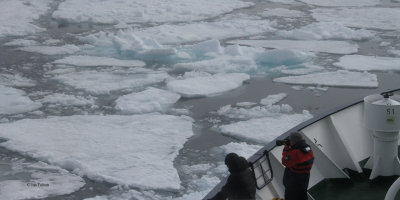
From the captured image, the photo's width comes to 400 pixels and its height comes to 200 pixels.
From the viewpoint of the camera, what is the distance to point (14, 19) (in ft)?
51.1

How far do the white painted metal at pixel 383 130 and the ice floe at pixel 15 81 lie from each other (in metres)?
6.90

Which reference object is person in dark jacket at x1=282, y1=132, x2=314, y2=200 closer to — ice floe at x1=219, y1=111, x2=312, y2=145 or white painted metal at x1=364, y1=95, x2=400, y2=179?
white painted metal at x1=364, y1=95, x2=400, y2=179

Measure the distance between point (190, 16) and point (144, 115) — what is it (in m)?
9.09

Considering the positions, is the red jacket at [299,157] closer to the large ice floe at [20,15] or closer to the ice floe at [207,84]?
the ice floe at [207,84]

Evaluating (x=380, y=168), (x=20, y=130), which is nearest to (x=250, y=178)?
(x=380, y=168)

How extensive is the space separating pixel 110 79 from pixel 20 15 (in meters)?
7.68

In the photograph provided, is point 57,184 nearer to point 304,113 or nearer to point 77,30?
point 304,113

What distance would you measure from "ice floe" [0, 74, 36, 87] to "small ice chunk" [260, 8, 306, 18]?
876cm

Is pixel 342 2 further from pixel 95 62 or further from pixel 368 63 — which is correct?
pixel 95 62

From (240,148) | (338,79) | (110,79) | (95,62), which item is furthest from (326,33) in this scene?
(240,148)

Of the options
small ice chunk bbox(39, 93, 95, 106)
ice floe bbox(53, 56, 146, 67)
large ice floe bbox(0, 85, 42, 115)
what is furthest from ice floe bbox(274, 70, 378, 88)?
large ice floe bbox(0, 85, 42, 115)

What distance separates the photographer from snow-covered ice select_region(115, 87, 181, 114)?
318 inches

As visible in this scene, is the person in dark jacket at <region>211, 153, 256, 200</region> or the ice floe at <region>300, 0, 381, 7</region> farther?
the ice floe at <region>300, 0, 381, 7</region>

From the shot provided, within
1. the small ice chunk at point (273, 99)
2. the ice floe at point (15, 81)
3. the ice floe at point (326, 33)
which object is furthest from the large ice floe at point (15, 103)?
the ice floe at point (326, 33)
